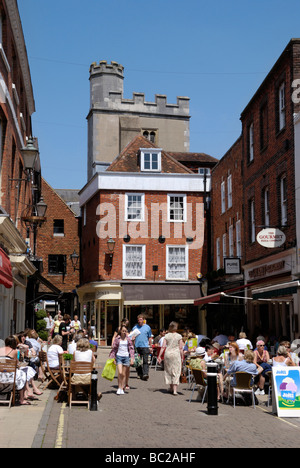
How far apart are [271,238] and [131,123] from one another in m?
36.5

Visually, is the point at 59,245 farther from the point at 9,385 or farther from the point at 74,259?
the point at 9,385

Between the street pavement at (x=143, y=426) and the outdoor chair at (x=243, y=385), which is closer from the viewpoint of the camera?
the street pavement at (x=143, y=426)

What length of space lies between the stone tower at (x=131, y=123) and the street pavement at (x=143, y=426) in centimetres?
4226

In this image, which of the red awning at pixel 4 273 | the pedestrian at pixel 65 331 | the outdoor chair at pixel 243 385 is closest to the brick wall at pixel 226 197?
the pedestrian at pixel 65 331

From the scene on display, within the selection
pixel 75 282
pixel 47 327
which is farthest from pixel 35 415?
pixel 75 282

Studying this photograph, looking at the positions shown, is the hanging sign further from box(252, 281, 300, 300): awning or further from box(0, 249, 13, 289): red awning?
box(0, 249, 13, 289): red awning

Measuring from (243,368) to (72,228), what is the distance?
34.6 meters

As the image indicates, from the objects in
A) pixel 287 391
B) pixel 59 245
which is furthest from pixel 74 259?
pixel 287 391

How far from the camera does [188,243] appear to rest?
125ft

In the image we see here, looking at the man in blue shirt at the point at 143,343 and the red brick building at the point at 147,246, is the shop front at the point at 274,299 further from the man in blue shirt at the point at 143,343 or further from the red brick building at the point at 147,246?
the red brick building at the point at 147,246

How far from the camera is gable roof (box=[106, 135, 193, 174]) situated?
38.9 metres

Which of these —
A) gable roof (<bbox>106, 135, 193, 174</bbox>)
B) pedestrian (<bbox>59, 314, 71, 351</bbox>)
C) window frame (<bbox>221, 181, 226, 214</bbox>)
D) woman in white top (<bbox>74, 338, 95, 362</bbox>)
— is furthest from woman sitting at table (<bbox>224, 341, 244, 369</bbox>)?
gable roof (<bbox>106, 135, 193, 174</bbox>)

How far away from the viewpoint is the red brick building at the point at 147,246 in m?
37.4
